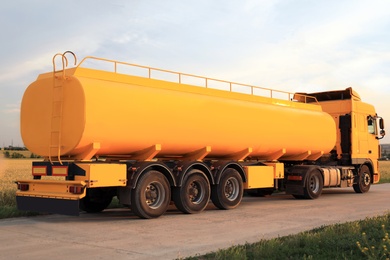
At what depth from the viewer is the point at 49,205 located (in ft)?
33.3

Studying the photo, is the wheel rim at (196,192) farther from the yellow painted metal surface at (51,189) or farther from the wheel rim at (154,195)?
the yellow painted metal surface at (51,189)

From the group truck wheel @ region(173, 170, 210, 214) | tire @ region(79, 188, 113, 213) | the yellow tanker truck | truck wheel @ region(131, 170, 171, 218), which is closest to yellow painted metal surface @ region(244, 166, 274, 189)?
the yellow tanker truck

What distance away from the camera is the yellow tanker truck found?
10117mm

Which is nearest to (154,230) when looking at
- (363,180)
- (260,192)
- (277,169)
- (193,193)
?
(193,193)

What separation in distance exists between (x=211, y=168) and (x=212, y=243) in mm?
4982

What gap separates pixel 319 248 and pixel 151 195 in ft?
16.6

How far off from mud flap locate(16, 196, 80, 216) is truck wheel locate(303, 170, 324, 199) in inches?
345

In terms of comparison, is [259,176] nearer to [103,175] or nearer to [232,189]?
[232,189]

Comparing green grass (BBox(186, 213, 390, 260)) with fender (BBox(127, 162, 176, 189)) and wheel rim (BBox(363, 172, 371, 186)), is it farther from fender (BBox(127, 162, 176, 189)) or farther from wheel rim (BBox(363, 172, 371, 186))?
wheel rim (BBox(363, 172, 371, 186))

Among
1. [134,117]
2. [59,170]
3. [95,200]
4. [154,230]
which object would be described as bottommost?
[154,230]

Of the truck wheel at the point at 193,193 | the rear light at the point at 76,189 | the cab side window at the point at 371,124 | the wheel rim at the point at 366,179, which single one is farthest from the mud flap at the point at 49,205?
the cab side window at the point at 371,124

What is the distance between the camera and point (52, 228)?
951 centimetres

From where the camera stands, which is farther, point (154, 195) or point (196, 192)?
point (196, 192)

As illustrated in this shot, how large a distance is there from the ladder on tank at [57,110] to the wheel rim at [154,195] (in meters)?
2.15
